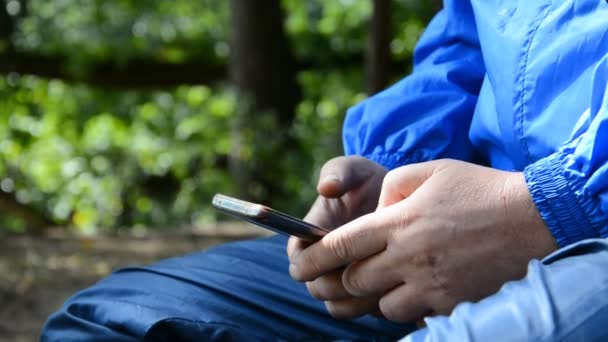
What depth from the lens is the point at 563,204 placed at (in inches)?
43.1

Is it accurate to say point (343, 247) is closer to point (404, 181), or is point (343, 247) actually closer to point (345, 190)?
point (404, 181)

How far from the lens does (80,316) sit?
4.58 ft

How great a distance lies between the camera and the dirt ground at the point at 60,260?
3180 mm

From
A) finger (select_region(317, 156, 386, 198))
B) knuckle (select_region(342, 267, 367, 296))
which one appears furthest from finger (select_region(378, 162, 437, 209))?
finger (select_region(317, 156, 386, 198))

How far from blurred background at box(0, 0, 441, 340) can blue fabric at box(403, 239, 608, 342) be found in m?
3.84

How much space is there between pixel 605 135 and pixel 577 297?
233 millimetres

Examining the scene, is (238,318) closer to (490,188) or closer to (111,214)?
(490,188)

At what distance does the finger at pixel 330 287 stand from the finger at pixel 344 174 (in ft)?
0.70

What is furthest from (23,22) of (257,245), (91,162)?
(257,245)

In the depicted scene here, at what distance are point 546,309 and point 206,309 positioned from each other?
0.59 metres

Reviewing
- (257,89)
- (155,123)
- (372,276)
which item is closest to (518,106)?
(372,276)

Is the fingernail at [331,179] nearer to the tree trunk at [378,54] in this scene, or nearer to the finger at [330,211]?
the finger at [330,211]

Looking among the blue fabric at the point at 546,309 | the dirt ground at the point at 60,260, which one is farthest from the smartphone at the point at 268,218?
A: the dirt ground at the point at 60,260

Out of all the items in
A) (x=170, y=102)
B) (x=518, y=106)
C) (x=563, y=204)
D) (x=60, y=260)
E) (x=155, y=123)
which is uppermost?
(x=518, y=106)
